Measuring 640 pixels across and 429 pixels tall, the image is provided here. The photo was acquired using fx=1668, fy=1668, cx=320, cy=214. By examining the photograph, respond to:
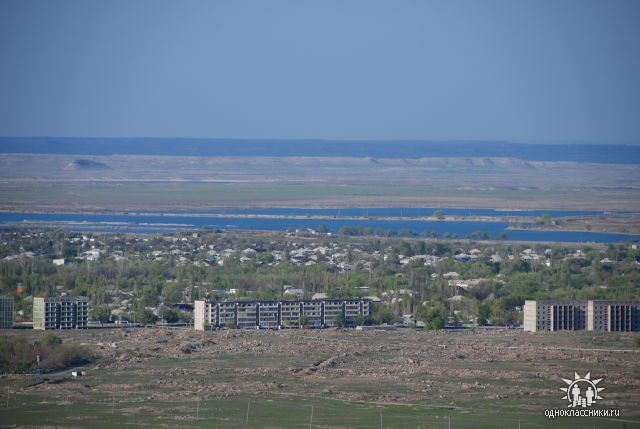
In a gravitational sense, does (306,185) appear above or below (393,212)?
below

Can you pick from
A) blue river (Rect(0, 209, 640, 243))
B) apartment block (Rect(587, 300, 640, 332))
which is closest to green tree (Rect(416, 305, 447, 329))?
apartment block (Rect(587, 300, 640, 332))

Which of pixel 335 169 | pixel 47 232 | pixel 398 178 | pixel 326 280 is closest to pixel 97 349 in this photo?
pixel 326 280

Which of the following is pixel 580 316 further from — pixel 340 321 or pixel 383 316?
pixel 340 321

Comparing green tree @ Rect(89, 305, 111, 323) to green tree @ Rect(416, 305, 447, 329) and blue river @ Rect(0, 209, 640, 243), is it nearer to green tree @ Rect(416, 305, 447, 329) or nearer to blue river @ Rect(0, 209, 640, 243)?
green tree @ Rect(416, 305, 447, 329)

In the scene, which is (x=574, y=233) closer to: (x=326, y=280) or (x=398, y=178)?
(x=326, y=280)
